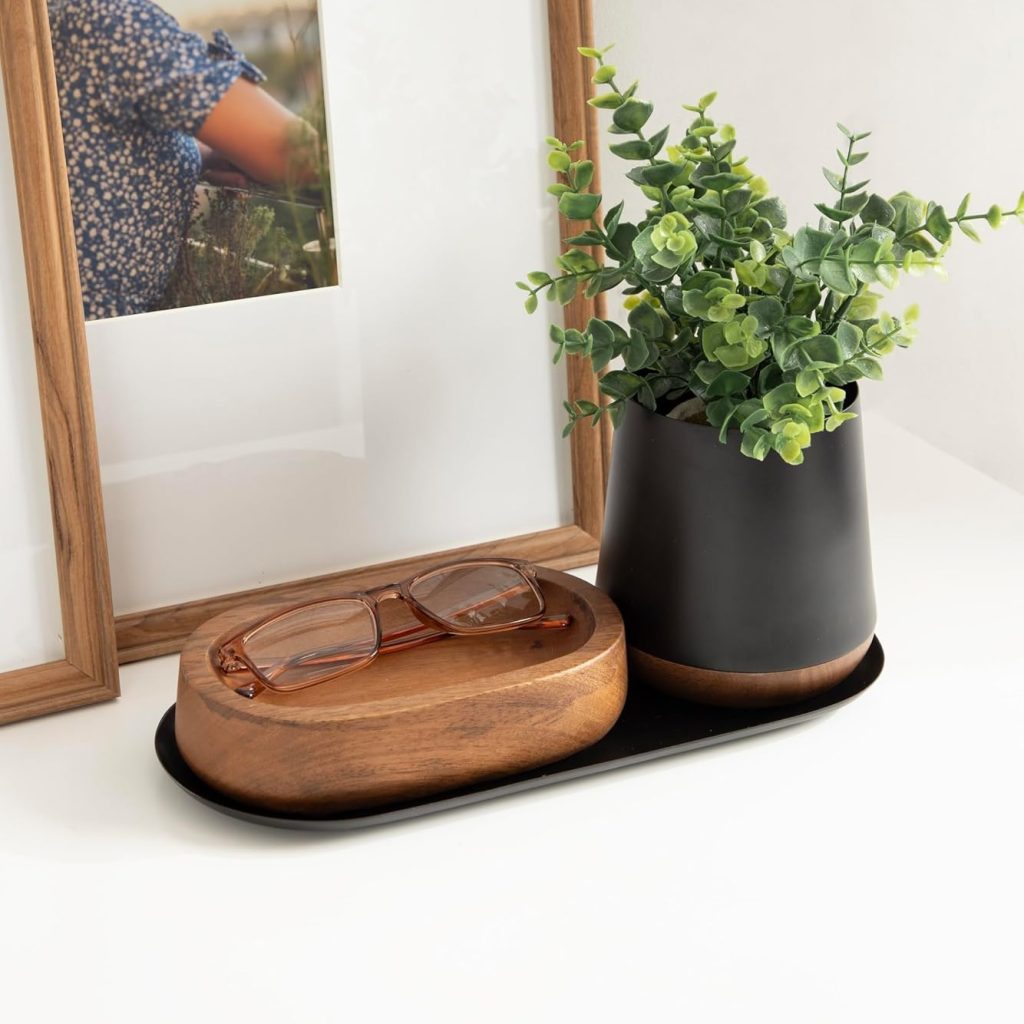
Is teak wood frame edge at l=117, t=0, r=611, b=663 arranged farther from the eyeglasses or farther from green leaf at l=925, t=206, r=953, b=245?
green leaf at l=925, t=206, r=953, b=245

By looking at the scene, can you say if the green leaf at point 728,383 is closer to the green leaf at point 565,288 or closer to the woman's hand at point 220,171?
the green leaf at point 565,288

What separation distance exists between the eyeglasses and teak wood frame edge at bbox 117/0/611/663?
27 millimetres

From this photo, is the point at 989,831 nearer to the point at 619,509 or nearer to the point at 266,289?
the point at 619,509

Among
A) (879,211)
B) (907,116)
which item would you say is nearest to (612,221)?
(879,211)

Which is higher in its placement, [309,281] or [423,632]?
[309,281]

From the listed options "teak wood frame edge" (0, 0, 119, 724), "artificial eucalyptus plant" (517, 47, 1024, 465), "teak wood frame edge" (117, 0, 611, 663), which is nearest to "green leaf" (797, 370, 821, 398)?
"artificial eucalyptus plant" (517, 47, 1024, 465)

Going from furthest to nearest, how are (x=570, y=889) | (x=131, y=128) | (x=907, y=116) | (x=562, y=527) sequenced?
(x=907, y=116), (x=562, y=527), (x=131, y=128), (x=570, y=889)

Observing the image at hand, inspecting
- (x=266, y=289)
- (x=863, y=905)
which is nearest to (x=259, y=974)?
(x=863, y=905)

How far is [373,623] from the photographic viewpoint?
67cm

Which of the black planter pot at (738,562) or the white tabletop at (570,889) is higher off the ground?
the black planter pot at (738,562)

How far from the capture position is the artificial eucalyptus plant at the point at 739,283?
59cm

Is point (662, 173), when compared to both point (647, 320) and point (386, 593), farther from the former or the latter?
point (386, 593)

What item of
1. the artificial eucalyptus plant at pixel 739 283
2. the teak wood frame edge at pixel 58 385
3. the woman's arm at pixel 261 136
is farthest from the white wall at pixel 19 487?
the artificial eucalyptus plant at pixel 739 283

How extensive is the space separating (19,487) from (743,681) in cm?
36
